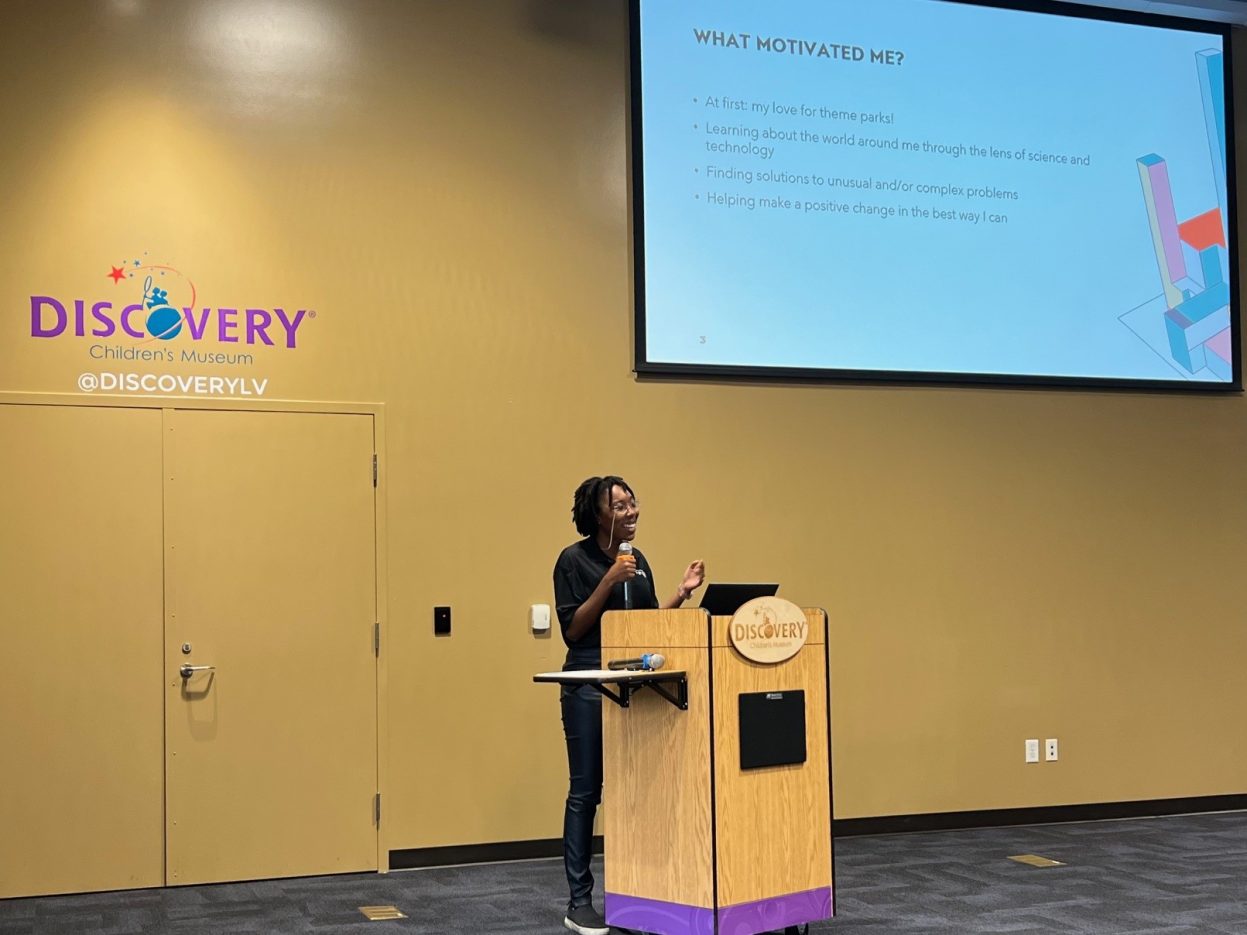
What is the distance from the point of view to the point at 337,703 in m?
5.55

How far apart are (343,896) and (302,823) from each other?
501 mm

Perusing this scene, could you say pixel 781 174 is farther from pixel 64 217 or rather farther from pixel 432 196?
pixel 64 217

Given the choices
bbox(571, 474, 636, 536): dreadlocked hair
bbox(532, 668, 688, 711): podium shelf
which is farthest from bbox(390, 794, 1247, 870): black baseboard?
bbox(571, 474, 636, 536): dreadlocked hair

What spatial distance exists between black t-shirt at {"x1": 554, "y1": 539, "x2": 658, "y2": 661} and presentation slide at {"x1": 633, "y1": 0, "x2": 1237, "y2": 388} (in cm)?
180

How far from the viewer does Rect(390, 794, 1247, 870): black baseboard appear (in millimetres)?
5648

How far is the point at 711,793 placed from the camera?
3898 millimetres

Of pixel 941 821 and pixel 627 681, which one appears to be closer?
pixel 627 681

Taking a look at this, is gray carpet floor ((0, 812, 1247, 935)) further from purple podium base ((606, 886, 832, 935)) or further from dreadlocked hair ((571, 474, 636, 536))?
dreadlocked hair ((571, 474, 636, 536))

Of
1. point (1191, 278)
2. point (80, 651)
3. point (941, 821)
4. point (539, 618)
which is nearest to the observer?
point (80, 651)

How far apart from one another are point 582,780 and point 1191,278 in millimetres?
4378

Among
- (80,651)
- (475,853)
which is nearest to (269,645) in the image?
(80,651)

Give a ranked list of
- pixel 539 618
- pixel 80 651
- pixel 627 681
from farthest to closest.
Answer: pixel 539 618, pixel 80 651, pixel 627 681

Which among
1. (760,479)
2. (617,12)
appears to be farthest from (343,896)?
(617,12)

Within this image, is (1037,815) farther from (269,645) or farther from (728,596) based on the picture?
(269,645)
